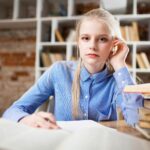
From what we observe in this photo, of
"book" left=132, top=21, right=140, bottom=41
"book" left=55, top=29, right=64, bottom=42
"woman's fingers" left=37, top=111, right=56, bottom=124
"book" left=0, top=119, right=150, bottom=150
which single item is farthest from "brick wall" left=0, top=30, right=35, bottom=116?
"book" left=0, top=119, right=150, bottom=150

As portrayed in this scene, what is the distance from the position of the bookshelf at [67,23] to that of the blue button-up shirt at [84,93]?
1907mm

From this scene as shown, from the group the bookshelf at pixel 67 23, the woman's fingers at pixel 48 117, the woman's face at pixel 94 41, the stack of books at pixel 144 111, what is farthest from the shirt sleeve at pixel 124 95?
the bookshelf at pixel 67 23

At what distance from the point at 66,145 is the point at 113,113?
79cm

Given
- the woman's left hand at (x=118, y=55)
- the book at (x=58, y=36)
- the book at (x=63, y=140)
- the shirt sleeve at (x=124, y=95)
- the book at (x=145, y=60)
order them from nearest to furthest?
the book at (x=63, y=140), the shirt sleeve at (x=124, y=95), the woman's left hand at (x=118, y=55), the book at (x=145, y=60), the book at (x=58, y=36)

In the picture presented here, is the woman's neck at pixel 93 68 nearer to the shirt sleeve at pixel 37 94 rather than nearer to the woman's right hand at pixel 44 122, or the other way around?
the shirt sleeve at pixel 37 94

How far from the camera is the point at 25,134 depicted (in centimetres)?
47

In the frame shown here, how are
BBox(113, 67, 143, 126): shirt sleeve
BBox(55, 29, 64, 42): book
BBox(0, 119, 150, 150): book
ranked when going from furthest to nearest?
BBox(55, 29, 64, 42): book < BBox(113, 67, 143, 126): shirt sleeve < BBox(0, 119, 150, 150): book

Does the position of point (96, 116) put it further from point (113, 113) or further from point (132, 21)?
point (132, 21)

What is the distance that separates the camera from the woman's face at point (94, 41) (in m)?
1.11

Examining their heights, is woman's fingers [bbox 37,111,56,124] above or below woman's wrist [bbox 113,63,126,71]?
below

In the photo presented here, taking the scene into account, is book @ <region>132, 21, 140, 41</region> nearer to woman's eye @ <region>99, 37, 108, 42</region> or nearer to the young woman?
the young woman

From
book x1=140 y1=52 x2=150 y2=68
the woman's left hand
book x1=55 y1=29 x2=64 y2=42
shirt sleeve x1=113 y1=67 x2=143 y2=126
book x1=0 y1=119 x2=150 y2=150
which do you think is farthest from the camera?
book x1=55 y1=29 x2=64 y2=42

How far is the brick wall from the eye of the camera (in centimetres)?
390

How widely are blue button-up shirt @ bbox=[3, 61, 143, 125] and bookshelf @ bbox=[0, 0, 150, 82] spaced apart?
1.91 m
